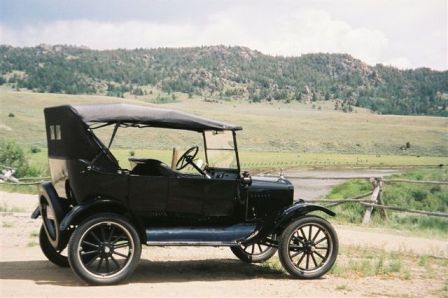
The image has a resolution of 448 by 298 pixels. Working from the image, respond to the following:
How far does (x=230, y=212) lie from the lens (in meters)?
8.39

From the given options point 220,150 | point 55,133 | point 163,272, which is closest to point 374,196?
point 220,150

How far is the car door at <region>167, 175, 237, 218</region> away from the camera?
8.07m

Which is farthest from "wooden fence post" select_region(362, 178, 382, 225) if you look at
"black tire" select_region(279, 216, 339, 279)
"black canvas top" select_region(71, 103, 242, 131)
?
"black canvas top" select_region(71, 103, 242, 131)

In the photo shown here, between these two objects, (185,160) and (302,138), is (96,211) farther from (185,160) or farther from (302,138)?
(302,138)

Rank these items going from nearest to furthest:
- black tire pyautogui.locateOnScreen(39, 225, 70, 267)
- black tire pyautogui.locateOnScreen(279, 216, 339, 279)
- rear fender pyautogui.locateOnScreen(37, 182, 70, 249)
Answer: rear fender pyautogui.locateOnScreen(37, 182, 70, 249) < black tire pyautogui.locateOnScreen(279, 216, 339, 279) < black tire pyautogui.locateOnScreen(39, 225, 70, 267)

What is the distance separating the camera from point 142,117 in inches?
315

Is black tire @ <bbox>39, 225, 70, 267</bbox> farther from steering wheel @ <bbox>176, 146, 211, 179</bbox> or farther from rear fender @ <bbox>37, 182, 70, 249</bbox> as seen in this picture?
steering wheel @ <bbox>176, 146, 211, 179</bbox>

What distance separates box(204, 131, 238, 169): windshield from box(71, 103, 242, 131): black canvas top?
1.22 feet

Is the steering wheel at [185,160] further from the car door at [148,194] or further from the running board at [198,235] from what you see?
the running board at [198,235]

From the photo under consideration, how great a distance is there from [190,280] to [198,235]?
1.95ft

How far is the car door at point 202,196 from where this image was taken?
807cm

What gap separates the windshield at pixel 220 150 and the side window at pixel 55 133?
6.34 ft

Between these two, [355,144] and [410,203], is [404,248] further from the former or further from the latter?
[355,144]

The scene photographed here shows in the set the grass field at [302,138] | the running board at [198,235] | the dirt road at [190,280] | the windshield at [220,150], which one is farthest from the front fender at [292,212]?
the grass field at [302,138]
